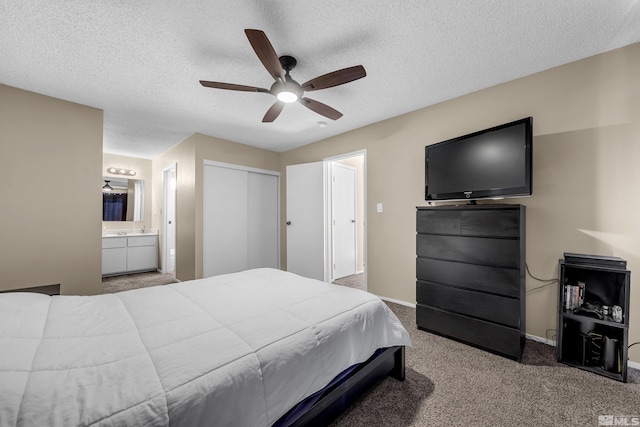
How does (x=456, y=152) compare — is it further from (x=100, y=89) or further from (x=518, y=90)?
(x=100, y=89)

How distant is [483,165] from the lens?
2.30 m

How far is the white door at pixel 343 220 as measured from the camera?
4.50 m

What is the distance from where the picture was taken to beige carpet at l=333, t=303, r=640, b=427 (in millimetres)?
1442

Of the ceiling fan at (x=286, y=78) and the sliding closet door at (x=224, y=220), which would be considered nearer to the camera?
the ceiling fan at (x=286, y=78)

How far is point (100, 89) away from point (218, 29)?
174cm

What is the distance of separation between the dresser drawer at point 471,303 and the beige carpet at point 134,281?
13.5 feet

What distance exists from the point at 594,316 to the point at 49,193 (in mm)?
5100

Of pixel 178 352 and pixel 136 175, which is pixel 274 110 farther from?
pixel 136 175

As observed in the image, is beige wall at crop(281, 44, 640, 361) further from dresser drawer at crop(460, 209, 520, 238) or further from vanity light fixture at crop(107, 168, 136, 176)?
vanity light fixture at crop(107, 168, 136, 176)

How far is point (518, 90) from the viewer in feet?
7.88

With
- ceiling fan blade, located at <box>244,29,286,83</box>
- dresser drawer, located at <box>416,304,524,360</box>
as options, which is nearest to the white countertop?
ceiling fan blade, located at <box>244,29,286,83</box>

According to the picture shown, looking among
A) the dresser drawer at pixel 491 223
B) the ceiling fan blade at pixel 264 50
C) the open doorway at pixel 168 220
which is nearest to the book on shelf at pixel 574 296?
the dresser drawer at pixel 491 223

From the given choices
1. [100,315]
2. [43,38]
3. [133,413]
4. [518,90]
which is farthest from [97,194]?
[518,90]

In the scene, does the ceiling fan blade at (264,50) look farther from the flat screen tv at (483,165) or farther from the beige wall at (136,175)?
the beige wall at (136,175)
